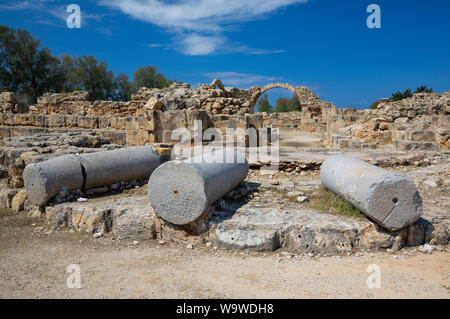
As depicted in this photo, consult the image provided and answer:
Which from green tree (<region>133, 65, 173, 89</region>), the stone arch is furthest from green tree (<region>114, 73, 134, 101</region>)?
the stone arch

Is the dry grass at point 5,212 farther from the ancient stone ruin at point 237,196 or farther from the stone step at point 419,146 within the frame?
the stone step at point 419,146

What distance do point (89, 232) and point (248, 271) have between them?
2.28 m

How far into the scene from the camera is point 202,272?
9.91 ft

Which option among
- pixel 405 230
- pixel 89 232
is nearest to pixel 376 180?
pixel 405 230

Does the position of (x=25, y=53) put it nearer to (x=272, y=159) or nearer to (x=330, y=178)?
(x=272, y=159)

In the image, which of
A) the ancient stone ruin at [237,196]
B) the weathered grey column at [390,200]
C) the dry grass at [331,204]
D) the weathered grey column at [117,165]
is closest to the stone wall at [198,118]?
the ancient stone ruin at [237,196]

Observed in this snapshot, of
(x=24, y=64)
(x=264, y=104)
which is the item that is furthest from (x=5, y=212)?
(x=264, y=104)

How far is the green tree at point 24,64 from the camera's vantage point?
2470cm

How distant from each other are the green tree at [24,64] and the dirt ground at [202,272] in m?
27.0

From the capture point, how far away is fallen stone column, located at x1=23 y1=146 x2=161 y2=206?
4344mm

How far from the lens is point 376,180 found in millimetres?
3225

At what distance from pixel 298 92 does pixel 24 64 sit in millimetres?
22494

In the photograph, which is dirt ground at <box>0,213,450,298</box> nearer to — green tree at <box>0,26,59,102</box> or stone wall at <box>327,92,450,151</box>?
stone wall at <box>327,92,450,151</box>
